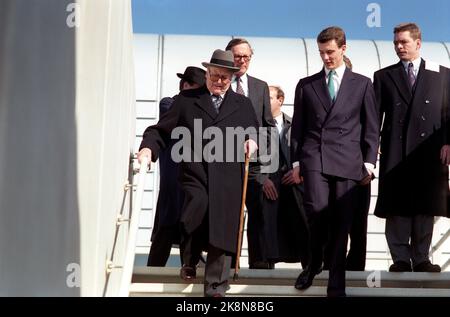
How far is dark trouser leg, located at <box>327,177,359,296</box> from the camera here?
6.81 m

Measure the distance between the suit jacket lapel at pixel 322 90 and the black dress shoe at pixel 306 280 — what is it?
1.17 metres

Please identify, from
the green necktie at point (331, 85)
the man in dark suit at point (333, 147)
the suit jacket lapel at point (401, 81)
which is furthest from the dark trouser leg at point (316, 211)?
the suit jacket lapel at point (401, 81)

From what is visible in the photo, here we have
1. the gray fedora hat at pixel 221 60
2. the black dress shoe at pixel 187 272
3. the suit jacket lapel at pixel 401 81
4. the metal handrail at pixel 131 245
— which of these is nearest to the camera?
the metal handrail at pixel 131 245

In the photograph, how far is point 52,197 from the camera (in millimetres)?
4352

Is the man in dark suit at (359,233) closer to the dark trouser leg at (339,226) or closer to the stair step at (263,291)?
the dark trouser leg at (339,226)

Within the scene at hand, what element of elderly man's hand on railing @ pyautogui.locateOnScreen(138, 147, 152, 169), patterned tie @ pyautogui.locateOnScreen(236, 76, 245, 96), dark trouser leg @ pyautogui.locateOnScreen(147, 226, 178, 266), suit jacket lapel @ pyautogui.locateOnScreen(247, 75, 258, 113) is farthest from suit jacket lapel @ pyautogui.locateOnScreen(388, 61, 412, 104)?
elderly man's hand on railing @ pyautogui.locateOnScreen(138, 147, 152, 169)

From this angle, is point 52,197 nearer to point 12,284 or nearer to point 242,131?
point 12,284

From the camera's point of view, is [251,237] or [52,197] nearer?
[52,197]

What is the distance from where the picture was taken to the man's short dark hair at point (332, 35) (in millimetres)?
7168

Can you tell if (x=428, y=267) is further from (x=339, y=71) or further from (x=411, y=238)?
(x=339, y=71)

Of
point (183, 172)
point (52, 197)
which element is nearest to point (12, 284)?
point (52, 197)

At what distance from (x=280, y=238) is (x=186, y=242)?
164cm

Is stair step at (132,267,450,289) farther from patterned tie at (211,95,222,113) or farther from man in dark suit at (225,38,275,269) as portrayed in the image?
patterned tie at (211,95,222,113)

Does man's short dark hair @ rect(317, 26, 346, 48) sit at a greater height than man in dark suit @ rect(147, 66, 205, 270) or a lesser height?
greater
